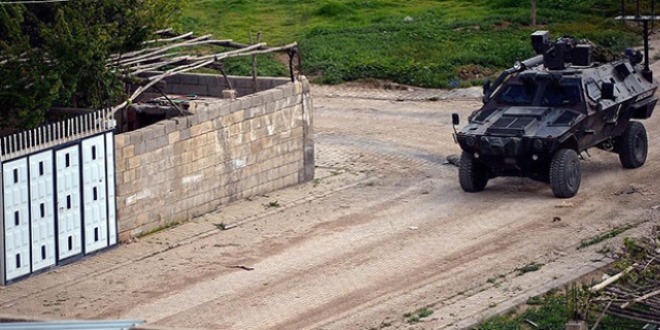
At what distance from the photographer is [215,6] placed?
3953 cm

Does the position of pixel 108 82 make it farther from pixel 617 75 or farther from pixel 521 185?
pixel 617 75

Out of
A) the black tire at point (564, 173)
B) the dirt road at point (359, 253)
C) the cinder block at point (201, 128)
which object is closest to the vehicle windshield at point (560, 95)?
the black tire at point (564, 173)

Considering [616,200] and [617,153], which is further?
[617,153]

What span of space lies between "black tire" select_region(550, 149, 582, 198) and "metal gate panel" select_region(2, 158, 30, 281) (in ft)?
26.1

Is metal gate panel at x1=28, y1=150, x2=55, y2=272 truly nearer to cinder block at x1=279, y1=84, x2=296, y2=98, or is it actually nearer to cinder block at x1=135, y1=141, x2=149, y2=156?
cinder block at x1=135, y1=141, x2=149, y2=156

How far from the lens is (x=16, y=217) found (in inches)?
720

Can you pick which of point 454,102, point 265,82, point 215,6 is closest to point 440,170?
point 265,82

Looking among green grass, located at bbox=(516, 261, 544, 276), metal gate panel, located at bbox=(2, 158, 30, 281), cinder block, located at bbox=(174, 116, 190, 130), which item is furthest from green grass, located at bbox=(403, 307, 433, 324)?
cinder block, located at bbox=(174, 116, 190, 130)

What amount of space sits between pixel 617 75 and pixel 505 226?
442cm

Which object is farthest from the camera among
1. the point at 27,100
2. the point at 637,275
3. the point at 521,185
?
the point at 521,185

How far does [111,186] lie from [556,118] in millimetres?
6887

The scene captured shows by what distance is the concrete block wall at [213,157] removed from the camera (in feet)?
66.5

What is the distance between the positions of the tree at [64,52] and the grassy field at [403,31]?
10707 millimetres

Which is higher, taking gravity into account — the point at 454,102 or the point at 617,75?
the point at 617,75
